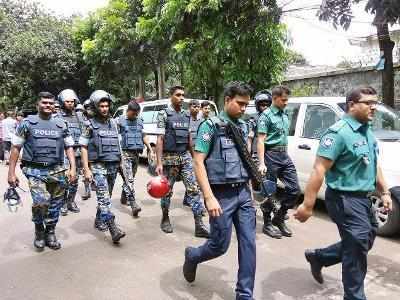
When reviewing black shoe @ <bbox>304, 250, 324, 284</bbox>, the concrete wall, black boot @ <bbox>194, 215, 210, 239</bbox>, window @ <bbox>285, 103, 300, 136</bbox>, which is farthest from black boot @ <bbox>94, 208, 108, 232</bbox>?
the concrete wall

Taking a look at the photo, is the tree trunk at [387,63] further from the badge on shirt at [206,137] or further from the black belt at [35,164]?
the black belt at [35,164]

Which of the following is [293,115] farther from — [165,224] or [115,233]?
[115,233]

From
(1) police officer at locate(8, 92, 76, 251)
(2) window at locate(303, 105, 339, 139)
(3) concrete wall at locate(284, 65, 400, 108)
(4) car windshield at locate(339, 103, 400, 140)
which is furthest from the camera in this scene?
(3) concrete wall at locate(284, 65, 400, 108)

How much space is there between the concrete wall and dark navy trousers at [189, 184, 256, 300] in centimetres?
818

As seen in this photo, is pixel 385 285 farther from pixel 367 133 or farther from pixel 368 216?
pixel 367 133

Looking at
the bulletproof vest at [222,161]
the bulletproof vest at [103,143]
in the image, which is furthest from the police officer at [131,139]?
the bulletproof vest at [222,161]

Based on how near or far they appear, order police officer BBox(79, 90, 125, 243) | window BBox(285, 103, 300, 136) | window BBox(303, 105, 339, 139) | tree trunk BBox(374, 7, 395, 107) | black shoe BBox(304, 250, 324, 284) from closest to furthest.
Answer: black shoe BBox(304, 250, 324, 284) < police officer BBox(79, 90, 125, 243) < window BBox(303, 105, 339, 139) < window BBox(285, 103, 300, 136) < tree trunk BBox(374, 7, 395, 107)

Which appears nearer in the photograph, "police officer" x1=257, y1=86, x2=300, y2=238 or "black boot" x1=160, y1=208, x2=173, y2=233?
"police officer" x1=257, y1=86, x2=300, y2=238

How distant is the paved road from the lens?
372 cm

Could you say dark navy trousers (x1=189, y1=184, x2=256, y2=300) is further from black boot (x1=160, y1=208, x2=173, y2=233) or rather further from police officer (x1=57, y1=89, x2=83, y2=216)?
police officer (x1=57, y1=89, x2=83, y2=216)

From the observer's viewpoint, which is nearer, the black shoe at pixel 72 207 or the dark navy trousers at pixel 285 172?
the dark navy trousers at pixel 285 172

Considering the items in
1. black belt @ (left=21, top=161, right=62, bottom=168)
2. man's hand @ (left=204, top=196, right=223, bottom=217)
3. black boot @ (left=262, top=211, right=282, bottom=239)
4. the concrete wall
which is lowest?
black boot @ (left=262, top=211, right=282, bottom=239)

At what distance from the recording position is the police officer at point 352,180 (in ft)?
9.79

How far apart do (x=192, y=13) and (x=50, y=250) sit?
293 inches
